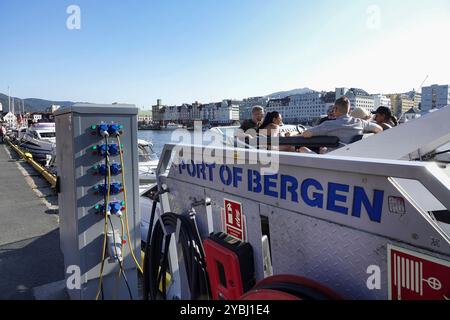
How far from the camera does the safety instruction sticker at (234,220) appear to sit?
210cm

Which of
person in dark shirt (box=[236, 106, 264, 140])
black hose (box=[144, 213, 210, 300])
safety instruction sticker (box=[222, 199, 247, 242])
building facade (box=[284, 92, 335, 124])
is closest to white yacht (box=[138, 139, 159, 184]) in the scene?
person in dark shirt (box=[236, 106, 264, 140])

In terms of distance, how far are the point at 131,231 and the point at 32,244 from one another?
285 centimetres

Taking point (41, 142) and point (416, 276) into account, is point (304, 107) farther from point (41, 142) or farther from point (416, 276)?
point (416, 276)

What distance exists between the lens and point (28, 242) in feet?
18.3

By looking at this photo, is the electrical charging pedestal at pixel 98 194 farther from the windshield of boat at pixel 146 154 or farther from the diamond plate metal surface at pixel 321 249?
the windshield of boat at pixel 146 154

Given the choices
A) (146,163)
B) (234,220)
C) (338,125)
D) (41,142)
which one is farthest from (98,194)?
(41,142)

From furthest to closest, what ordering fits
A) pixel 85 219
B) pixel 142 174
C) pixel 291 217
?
pixel 142 174
pixel 85 219
pixel 291 217

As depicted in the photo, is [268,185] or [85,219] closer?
[268,185]

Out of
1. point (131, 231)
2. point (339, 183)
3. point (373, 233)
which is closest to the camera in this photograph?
point (373, 233)

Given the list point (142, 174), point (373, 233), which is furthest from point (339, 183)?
point (142, 174)

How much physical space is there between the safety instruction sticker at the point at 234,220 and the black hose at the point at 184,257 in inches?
12.1

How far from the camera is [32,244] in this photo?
5504 millimetres

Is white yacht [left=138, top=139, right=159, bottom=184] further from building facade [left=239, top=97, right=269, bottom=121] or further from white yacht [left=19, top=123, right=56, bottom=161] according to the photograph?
building facade [left=239, top=97, right=269, bottom=121]

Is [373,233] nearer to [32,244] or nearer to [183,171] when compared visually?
[183,171]
